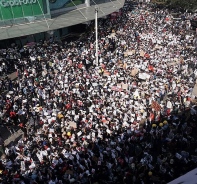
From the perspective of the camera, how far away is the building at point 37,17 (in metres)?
22.3

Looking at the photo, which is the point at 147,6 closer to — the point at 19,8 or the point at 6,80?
the point at 19,8

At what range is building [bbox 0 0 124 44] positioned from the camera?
877 inches

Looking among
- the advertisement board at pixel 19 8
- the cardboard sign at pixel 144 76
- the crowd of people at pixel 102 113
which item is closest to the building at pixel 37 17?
the advertisement board at pixel 19 8

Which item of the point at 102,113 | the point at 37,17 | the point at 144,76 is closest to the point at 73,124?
the point at 102,113

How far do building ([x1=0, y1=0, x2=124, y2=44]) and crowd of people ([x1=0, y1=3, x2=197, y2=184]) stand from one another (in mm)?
1722

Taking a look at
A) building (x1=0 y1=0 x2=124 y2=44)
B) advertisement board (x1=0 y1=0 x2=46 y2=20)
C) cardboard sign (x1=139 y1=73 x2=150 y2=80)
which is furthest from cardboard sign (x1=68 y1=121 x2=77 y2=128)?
advertisement board (x1=0 y1=0 x2=46 y2=20)

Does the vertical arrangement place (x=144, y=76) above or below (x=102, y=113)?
above

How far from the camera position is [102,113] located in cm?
1342

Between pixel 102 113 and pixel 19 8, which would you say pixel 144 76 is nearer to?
pixel 102 113

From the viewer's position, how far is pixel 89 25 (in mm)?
28594

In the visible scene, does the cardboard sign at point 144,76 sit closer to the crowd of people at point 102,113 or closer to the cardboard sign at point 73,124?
the crowd of people at point 102,113

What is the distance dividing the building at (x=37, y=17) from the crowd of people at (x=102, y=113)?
1.72 m

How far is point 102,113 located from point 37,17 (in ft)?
50.1

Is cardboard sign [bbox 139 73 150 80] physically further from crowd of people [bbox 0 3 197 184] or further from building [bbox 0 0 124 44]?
building [bbox 0 0 124 44]
